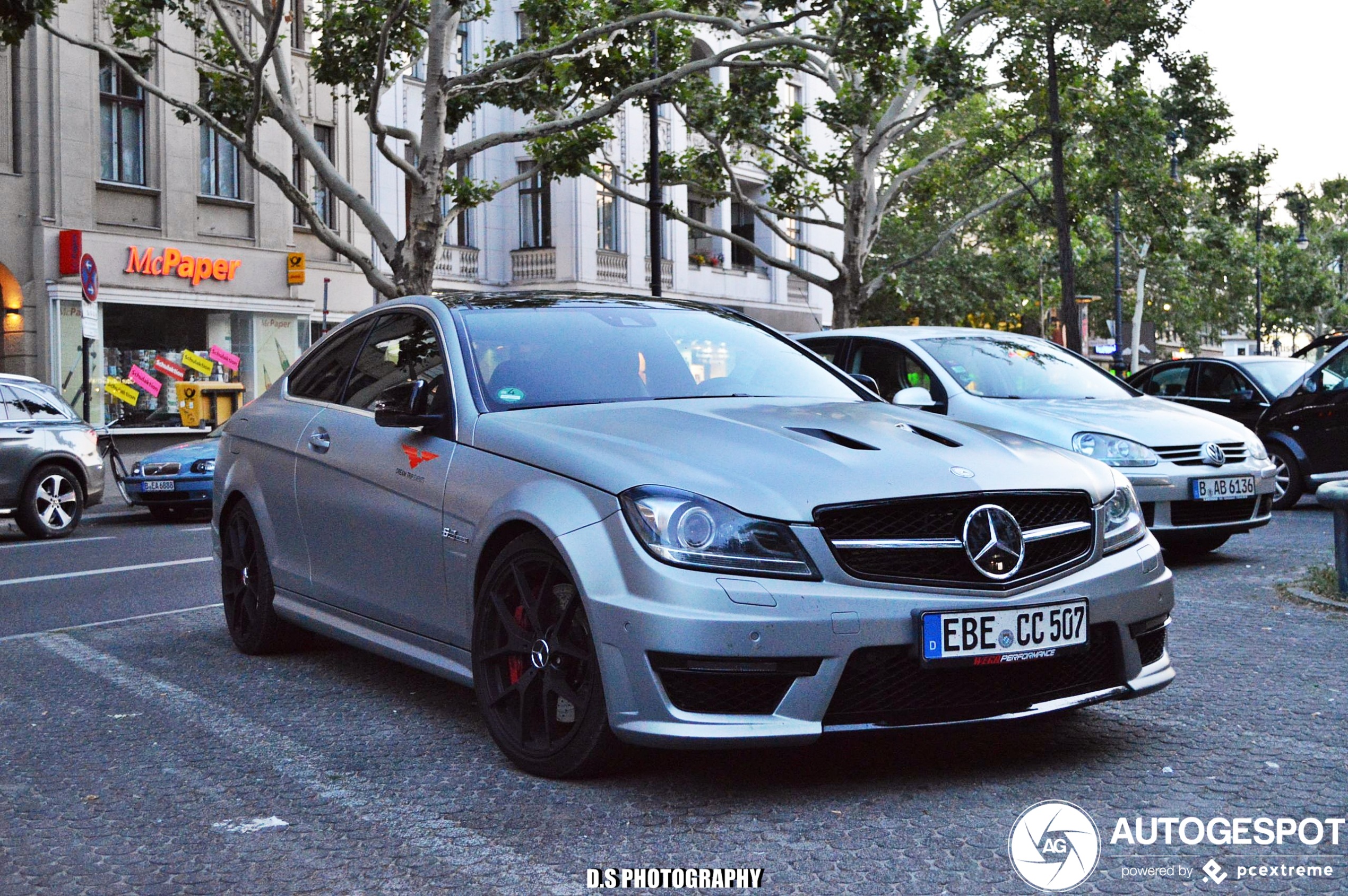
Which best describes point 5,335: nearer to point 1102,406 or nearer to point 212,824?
point 1102,406

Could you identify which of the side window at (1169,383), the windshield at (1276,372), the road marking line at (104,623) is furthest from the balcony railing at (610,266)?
the road marking line at (104,623)

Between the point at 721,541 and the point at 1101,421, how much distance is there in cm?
608

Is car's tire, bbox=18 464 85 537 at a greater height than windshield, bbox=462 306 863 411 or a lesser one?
lesser

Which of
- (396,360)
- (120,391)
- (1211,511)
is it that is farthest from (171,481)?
(396,360)

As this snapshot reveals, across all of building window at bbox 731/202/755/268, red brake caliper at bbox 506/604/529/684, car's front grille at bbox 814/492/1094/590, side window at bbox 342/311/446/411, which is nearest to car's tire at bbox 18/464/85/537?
side window at bbox 342/311/446/411

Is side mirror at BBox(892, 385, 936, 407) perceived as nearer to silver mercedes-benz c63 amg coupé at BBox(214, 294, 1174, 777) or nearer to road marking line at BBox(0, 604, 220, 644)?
silver mercedes-benz c63 amg coupé at BBox(214, 294, 1174, 777)

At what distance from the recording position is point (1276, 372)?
16.9 metres

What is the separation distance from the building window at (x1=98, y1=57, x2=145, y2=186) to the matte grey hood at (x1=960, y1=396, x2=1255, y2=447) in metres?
19.6

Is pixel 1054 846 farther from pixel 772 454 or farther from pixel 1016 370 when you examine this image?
pixel 1016 370

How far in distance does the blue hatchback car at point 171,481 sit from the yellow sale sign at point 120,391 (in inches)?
344

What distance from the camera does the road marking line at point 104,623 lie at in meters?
7.63

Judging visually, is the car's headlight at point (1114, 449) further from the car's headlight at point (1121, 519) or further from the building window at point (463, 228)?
the building window at point (463, 228)

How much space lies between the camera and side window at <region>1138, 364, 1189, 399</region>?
17.2 meters

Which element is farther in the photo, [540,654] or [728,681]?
[540,654]
